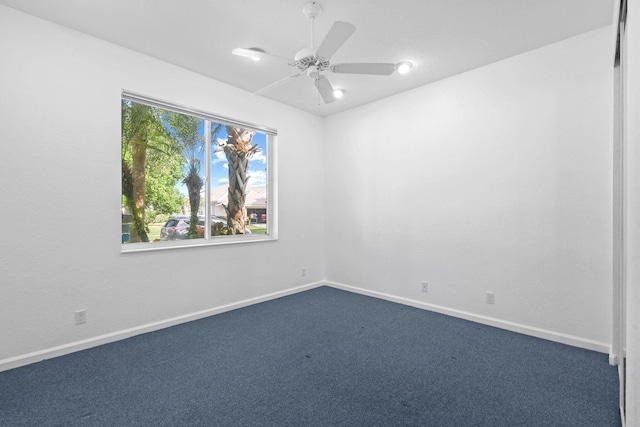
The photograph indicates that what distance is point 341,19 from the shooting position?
2441 millimetres

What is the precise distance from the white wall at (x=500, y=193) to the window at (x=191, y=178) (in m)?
1.37

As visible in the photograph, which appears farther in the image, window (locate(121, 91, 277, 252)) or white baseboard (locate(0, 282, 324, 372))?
window (locate(121, 91, 277, 252))

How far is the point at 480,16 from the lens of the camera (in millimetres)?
2424

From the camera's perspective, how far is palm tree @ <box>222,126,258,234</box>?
156 inches

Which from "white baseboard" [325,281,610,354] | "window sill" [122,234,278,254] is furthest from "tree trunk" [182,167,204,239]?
"white baseboard" [325,281,610,354]

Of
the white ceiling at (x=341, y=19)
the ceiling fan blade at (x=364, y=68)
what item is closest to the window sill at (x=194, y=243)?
the white ceiling at (x=341, y=19)

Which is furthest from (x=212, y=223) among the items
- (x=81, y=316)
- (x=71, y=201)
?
(x=81, y=316)

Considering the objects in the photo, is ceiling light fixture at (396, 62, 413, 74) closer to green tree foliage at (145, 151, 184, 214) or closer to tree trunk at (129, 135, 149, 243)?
green tree foliage at (145, 151, 184, 214)

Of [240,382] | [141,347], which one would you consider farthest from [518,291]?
[141,347]

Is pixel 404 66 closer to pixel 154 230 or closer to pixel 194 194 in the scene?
pixel 194 194

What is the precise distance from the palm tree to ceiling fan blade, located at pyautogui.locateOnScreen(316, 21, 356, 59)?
86.1 inches

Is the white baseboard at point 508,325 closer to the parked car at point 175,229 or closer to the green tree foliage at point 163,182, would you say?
the parked car at point 175,229

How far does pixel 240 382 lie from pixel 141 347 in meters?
1.14

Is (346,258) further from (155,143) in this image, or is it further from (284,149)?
(155,143)
